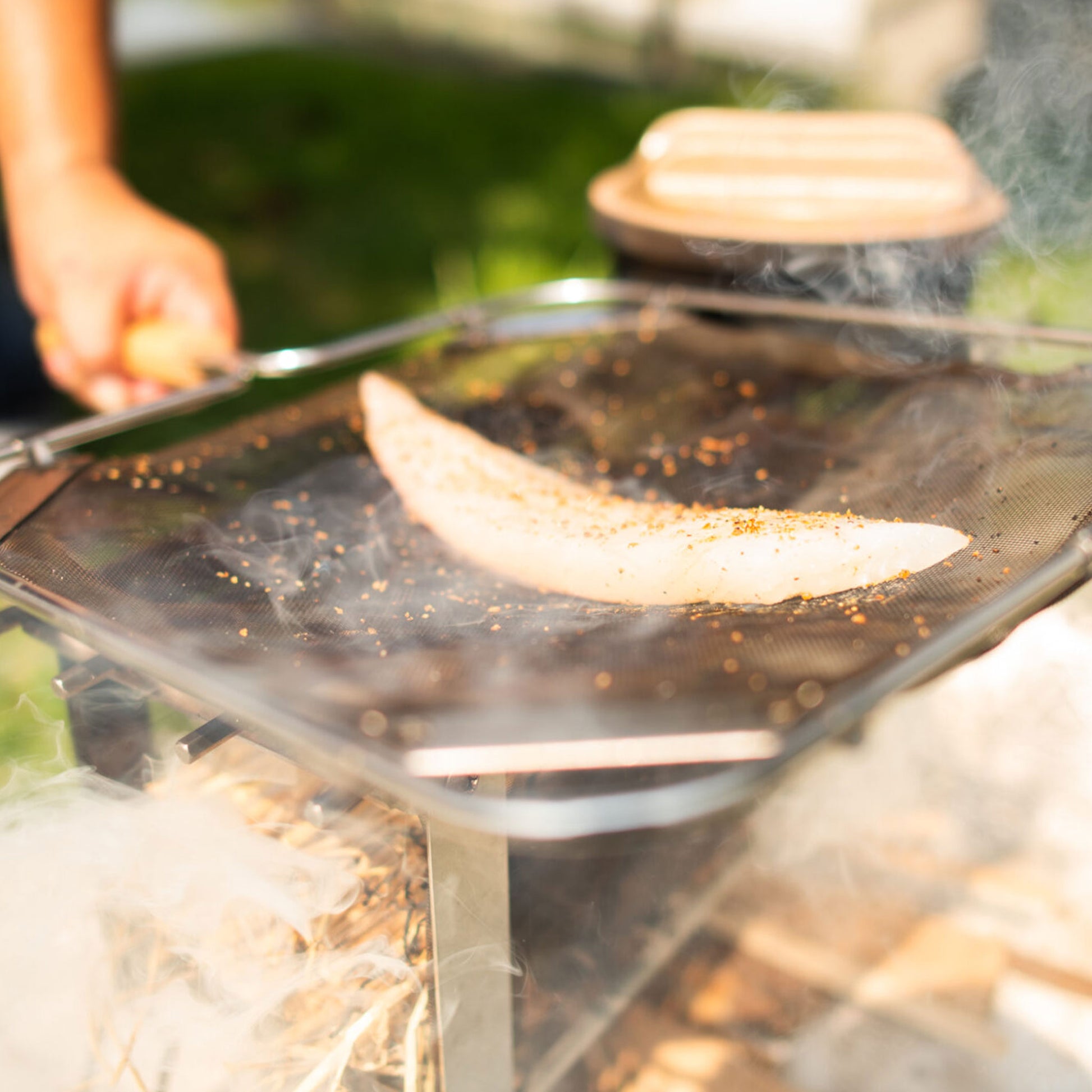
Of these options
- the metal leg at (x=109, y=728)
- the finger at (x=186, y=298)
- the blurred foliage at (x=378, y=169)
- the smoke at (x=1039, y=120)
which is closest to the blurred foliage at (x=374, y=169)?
the blurred foliage at (x=378, y=169)

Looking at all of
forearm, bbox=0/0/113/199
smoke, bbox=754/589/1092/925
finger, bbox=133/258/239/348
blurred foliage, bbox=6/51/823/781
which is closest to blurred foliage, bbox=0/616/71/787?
finger, bbox=133/258/239/348

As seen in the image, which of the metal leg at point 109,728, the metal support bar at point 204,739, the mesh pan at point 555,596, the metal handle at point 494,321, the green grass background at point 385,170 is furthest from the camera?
the green grass background at point 385,170

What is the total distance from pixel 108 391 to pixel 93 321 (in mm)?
146

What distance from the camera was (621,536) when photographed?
3.44 ft

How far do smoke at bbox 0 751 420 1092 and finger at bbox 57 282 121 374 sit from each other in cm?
70

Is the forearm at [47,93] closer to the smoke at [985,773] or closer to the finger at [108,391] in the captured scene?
the finger at [108,391]

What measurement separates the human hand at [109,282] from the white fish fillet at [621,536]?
47 centimetres

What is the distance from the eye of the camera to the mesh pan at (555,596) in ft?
2.40

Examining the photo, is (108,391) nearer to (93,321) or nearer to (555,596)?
(93,321)

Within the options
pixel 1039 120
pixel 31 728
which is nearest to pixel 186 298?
pixel 31 728

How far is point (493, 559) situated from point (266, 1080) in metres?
0.56

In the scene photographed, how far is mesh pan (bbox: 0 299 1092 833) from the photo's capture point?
0.73 m

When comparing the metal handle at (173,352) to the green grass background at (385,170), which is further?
the green grass background at (385,170)

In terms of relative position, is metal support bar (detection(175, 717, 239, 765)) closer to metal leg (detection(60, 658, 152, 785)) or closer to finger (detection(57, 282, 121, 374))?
metal leg (detection(60, 658, 152, 785))
